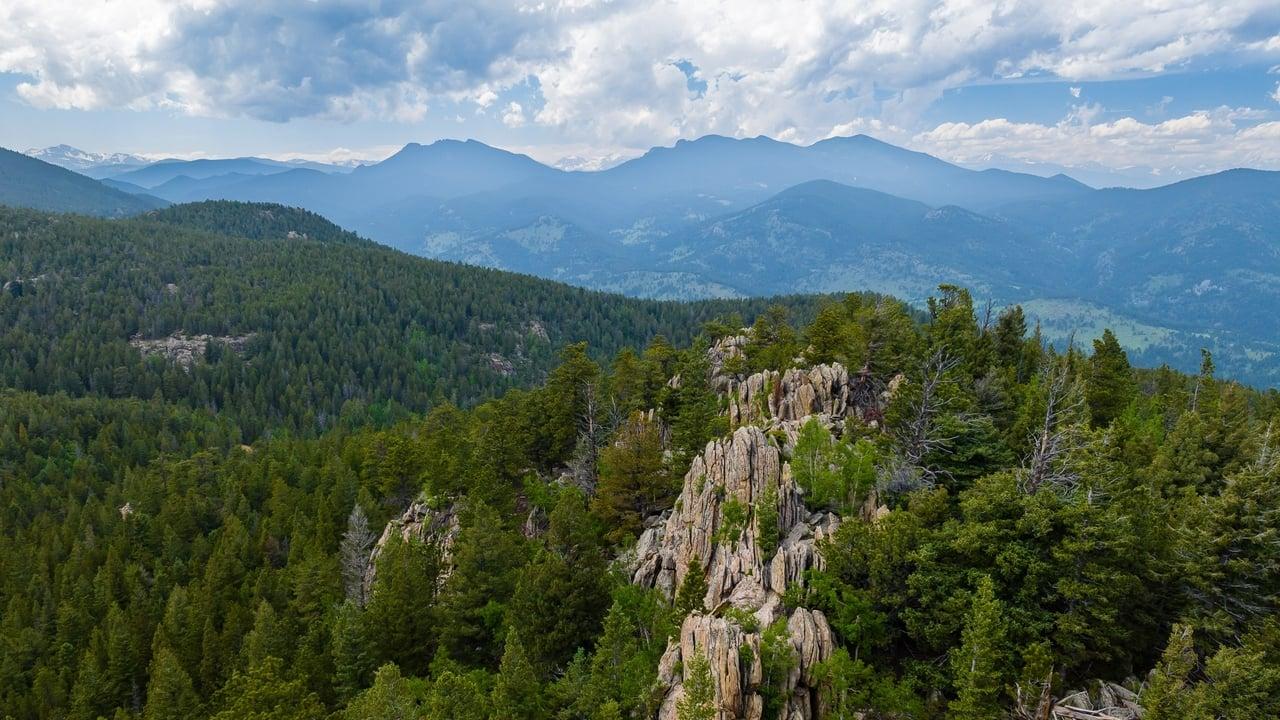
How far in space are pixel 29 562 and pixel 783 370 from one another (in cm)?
8972

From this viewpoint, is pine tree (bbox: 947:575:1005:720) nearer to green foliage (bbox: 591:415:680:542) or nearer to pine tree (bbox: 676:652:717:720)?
pine tree (bbox: 676:652:717:720)

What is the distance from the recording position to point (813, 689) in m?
27.5

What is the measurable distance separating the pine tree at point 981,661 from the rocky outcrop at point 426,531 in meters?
39.3

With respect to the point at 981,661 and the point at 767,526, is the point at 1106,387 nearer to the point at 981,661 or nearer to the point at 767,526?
the point at 767,526

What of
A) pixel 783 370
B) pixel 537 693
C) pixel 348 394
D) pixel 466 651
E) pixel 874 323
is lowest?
pixel 348 394

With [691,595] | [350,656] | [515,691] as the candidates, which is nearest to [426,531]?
[350,656]

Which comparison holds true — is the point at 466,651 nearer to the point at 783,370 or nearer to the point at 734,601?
the point at 734,601

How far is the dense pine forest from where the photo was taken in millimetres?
26969

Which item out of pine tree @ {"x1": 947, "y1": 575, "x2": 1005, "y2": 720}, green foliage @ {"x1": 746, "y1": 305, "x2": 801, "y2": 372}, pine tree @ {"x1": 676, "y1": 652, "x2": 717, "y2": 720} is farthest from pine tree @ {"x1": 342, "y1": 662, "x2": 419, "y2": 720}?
green foliage @ {"x1": 746, "y1": 305, "x2": 801, "y2": 372}

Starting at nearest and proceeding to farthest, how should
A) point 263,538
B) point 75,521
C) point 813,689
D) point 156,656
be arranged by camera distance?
point 813,689 → point 156,656 → point 263,538 → point 75,521

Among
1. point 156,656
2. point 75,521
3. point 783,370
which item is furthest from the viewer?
point 75,521

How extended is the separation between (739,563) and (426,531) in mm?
33704

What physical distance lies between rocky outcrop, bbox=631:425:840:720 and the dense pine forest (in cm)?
17

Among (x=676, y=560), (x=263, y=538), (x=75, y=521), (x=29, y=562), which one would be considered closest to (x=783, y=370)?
(x=676, y=560)
